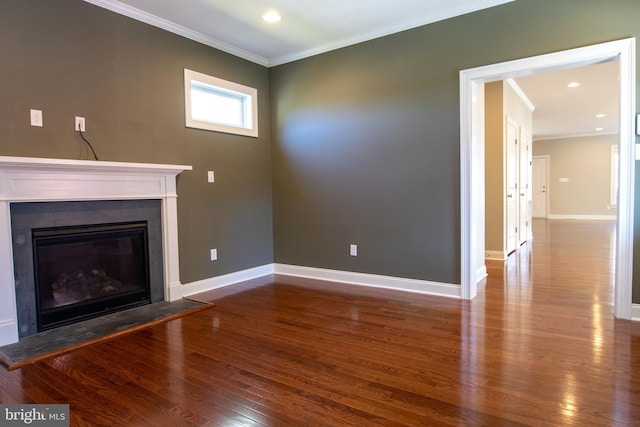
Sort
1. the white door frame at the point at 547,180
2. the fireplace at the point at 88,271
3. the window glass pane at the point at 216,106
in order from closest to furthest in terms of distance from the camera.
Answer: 1. the fireplace at the point at 88,271
2. the window glass pane at the point at 216,106
3. the white door frame at the point at 547,180

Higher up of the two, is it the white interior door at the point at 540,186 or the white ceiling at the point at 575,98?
the white ceiling at the point at 575,98

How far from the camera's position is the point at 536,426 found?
62.8 inches

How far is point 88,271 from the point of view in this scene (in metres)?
3.11

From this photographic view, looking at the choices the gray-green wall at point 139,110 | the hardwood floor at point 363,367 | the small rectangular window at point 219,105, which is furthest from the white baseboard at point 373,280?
the small rectangular window at point 219,105

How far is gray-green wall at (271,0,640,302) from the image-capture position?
3.07 m

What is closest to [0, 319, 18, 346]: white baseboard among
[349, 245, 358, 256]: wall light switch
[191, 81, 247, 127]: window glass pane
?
[191, 81, 247, 127]: window glass pane

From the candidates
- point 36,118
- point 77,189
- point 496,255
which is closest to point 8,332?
point 77,189

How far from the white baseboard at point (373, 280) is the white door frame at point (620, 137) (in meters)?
Answer: 0.18

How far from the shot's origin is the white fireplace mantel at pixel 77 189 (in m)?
2.52

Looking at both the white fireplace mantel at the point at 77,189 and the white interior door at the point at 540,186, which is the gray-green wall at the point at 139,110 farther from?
the white interior door at the point at 540,186

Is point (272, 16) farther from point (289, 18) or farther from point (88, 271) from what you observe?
point (88, 271)

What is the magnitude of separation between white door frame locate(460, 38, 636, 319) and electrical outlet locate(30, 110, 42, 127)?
3489 mm

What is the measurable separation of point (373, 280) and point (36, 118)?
335cm

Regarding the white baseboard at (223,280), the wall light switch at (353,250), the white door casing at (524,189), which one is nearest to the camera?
the white baseboard at (223,280)
